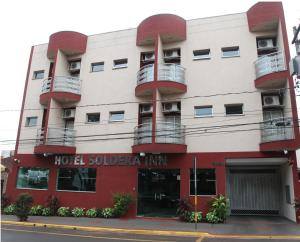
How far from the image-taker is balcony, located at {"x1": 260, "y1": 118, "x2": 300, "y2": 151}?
16781mm

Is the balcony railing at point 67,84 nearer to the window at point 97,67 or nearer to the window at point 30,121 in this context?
the window at point 97,67

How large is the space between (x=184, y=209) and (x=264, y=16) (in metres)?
12.7

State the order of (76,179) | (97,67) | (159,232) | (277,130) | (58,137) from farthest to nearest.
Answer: (97,67), (58,137), (76,179), (277,130), (159,232)

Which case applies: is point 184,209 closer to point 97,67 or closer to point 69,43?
point 97,67

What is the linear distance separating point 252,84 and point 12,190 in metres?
18.7

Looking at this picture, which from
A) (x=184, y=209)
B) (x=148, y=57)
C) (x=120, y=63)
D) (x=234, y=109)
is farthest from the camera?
(x=120, y=63)

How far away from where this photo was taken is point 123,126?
21.4 meters

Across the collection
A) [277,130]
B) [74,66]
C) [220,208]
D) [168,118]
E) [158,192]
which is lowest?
[220,208]

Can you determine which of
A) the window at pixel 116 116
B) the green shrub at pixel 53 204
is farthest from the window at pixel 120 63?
the green shrub at pixel 53 204

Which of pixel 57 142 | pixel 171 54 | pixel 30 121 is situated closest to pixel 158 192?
pixel 57 142

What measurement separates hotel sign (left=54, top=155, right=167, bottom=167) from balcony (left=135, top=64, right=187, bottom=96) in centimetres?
429

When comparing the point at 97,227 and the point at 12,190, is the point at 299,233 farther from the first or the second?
the point at 12,190

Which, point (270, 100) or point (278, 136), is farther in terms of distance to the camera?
point (270, 100)

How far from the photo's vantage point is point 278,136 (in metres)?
17.2
